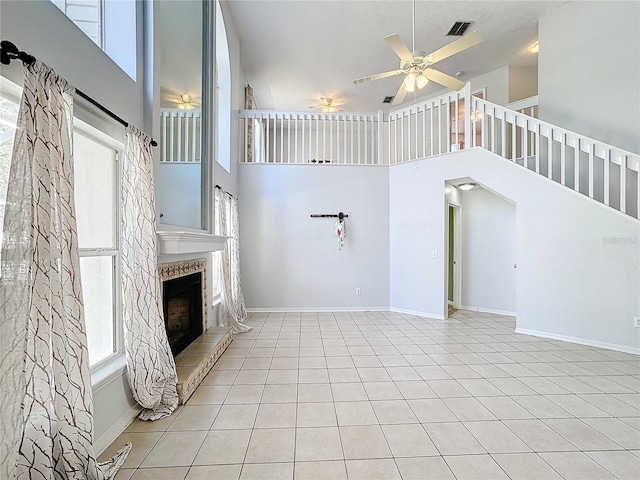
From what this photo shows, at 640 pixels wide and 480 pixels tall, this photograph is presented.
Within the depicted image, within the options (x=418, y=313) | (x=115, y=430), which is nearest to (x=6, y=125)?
(x=115, y=430)

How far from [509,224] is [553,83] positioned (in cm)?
241

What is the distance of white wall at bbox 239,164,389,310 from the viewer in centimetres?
603

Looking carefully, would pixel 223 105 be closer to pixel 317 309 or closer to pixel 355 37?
pixel 355 37

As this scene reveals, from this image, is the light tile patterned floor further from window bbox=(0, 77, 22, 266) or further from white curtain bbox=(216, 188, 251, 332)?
window bbox=(0, 77, 22, 266)

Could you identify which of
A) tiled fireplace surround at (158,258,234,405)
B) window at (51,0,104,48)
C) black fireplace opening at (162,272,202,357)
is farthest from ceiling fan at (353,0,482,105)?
black fireplace opening at (162,272,202,357)

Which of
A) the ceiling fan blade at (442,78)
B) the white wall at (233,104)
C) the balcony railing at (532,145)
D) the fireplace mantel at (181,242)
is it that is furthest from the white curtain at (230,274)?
the ceiling fan blade at (442,78)

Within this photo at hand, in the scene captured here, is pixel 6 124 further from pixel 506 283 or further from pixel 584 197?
pixel 506 283

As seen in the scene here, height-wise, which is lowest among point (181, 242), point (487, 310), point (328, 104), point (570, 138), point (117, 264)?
point (487, 310)

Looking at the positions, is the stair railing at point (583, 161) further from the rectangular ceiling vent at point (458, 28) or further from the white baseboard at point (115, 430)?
the white baseboard at point (115, 430)

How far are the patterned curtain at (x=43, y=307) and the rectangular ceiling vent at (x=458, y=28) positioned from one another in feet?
19.6

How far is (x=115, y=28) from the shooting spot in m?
2.31

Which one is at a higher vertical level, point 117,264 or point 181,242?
point 181,242

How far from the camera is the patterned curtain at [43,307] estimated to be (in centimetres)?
127

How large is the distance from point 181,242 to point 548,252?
15.5 ft
